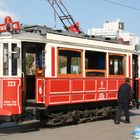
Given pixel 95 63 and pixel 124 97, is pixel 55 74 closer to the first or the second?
pixel 95 63

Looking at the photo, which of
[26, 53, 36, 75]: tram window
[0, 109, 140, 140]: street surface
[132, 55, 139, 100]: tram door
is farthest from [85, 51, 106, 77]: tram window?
[132, 55, 139, 100]: tram door

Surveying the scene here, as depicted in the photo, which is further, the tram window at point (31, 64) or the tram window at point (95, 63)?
the tram window at point (95, 63)

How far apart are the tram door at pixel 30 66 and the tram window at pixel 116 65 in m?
3.78

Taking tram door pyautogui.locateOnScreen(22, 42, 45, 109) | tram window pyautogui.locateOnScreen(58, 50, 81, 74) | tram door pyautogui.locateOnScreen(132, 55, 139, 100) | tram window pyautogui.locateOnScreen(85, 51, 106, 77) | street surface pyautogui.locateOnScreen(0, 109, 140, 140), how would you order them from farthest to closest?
1. tram door pyautogui.locateOnScreen(132, 55, 139, 100)
2. tram window pyautogui.locateOnScreen(85, 51, 106, 77)
3. tram window pyautogui.locateOnScreen(58, 50, 81, 74)
4. tram door pyautogui.locateOnScreen(22, 42, 45, 109)
5. street surface pyautogui.locateOnScreen(0, 109, 140, 140)

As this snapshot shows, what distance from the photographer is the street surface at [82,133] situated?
12.5 meters

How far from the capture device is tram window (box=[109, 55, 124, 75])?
1742 centimetres

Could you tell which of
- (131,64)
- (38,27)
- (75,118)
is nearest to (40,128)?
(75,118)

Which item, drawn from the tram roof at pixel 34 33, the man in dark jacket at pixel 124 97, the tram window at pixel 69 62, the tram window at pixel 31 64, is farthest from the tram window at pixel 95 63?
the tram window at pixel 31 64

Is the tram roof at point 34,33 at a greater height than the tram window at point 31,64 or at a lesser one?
greater

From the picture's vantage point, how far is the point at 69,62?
15.3 meters

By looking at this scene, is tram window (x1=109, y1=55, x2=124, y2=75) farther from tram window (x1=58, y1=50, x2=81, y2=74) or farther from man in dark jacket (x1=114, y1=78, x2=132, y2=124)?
tram window (x1=58, y1=50, x2=81, y2=74)

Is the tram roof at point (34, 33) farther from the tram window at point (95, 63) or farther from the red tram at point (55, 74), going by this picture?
the tram window at point (95, 63)

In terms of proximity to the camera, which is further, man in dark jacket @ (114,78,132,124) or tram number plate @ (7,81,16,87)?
man in dark jacket @ (114,78,132,124)

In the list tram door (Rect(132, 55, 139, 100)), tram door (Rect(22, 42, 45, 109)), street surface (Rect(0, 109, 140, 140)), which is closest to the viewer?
street surface (Rect(0, 109, 140, 140))
